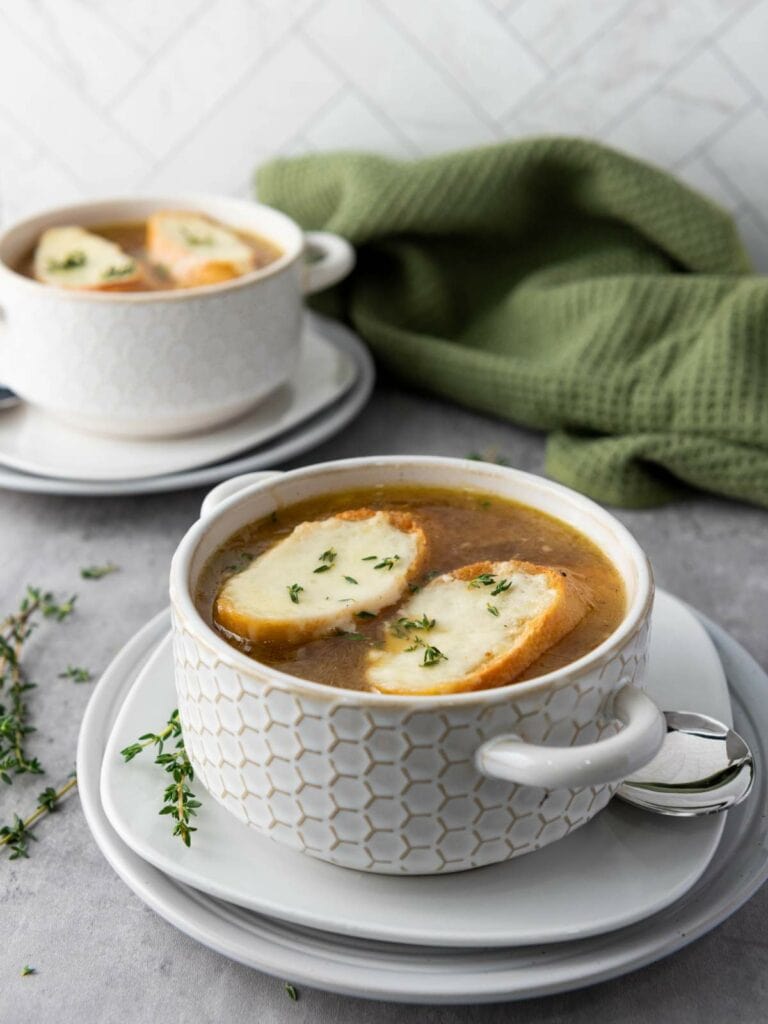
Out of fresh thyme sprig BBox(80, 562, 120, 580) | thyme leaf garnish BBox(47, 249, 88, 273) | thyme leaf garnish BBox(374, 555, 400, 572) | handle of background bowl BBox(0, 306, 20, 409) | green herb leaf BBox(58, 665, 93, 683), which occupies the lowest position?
fresh thyme sprig BBox(80, 562, 120, 580)

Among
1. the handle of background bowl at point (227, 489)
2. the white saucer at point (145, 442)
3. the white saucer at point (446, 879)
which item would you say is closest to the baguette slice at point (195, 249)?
the white saucer at point (145, 442)

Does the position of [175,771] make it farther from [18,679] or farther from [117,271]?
[117,271]

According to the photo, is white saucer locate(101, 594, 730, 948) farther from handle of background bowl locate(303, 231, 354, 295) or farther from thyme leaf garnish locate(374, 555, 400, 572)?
handle of background bowl locate(303, 231, 354, 295)

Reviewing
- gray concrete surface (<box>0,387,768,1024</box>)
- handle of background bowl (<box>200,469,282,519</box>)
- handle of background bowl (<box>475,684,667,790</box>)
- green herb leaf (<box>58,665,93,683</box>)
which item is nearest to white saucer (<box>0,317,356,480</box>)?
gray concrete surface (<box>0,387,768,1024</box>)

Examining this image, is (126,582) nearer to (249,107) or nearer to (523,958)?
(523,958)

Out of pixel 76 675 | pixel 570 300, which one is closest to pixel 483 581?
pixel 76 675

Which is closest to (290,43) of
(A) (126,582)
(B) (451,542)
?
(A) (126,582)
